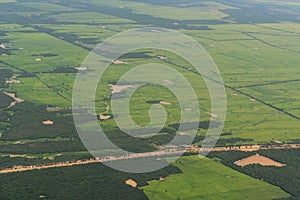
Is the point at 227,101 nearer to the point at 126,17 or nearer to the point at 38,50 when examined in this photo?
the point at 38,50

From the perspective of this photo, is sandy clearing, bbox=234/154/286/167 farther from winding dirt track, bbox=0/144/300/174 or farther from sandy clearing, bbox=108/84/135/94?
sandy clearing, bbox=108/84/135/94

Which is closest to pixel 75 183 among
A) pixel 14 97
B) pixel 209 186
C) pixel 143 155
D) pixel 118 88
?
pixel 143 155

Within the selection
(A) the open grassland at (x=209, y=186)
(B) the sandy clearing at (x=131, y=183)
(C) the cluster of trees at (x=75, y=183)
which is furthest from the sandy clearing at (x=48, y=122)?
(B) the sandy clearing at (x=131, y=183)

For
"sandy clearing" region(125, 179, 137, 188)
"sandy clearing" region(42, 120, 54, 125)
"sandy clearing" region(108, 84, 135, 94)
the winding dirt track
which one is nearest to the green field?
"sandy clearing" region(125, 179, 137, 188)

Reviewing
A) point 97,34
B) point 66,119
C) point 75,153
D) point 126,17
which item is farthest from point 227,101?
point 126,17

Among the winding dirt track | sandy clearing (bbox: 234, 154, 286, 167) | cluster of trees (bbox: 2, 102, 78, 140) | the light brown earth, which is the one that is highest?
the light brown earth

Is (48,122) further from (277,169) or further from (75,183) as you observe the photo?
(277,169)

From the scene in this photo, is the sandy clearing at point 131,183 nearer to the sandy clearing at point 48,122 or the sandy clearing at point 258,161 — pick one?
the sandy clearing at point 258,161

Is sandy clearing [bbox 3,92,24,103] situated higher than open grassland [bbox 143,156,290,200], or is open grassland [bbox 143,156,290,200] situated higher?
sandy clearing [bbox 3,92,24,103]
